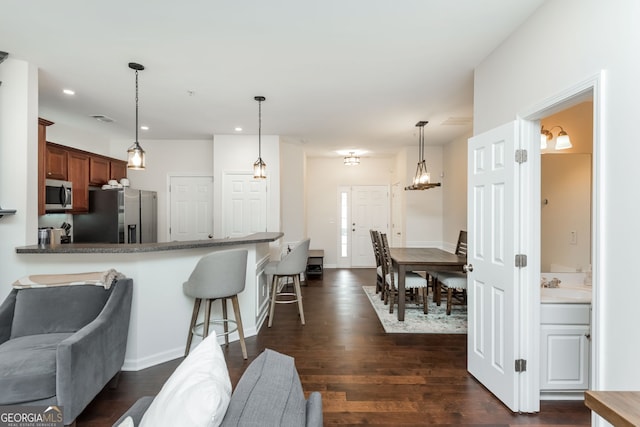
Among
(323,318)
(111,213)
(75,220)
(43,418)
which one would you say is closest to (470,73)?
(323,318)

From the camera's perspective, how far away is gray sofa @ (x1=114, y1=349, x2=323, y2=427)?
920mm

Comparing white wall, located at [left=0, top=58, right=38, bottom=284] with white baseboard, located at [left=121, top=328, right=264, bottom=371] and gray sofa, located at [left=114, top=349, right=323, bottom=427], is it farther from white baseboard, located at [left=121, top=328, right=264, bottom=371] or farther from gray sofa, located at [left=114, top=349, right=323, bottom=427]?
gray sofa, located at [left=114, top=349, right=323, bottom=427]

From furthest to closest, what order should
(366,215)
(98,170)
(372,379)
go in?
(366,215)
(98,170)
(372,379)

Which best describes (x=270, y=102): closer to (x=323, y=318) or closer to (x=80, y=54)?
(x=80, y=54)

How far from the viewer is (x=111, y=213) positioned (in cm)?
450

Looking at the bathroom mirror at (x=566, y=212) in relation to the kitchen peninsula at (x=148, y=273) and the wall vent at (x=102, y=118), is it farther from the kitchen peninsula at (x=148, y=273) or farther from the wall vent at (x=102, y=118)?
the wall vent at (x=102, y=118)

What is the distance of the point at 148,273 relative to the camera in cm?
280

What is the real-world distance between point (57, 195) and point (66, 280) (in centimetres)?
196

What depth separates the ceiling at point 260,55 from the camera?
6.75 ft

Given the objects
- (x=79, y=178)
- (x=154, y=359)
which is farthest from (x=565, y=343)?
(x=79, y=178)

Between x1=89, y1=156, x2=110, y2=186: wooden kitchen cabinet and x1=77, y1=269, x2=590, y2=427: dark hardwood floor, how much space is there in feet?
10.6

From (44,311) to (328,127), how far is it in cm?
396

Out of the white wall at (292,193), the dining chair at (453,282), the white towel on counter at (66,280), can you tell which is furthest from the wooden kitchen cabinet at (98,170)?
the dining chair at (453,282)

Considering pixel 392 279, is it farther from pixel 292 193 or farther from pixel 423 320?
pixel 292 193
